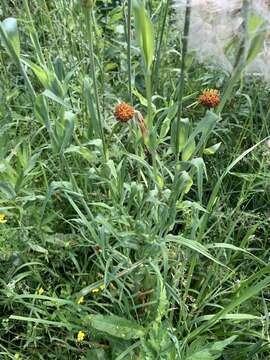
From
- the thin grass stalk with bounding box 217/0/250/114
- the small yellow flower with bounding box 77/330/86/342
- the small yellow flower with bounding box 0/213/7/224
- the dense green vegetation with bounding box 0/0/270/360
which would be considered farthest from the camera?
the small yellow flower with bounding box 0/213/7/224

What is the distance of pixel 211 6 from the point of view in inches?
42.4

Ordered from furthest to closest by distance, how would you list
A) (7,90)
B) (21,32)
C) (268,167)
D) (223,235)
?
(21,32) < (7,90) < (268,167) < (223,235)

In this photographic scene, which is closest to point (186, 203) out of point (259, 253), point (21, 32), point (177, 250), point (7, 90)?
point (177, 250)

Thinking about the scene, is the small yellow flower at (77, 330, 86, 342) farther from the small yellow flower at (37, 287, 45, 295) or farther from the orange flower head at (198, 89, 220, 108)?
the orange flower head at (198, 89, 220, 108)

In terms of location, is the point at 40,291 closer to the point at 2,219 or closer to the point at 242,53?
the point at 2,219

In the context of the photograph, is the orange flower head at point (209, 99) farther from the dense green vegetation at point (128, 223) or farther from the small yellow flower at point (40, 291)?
the small yellow flower at point (40, 291)

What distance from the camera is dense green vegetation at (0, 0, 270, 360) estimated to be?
1.26 meters

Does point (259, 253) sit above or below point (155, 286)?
below

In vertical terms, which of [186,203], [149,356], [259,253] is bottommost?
[259,253]

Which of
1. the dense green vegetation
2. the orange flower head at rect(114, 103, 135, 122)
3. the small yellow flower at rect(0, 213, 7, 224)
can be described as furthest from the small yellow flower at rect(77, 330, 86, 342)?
the orange flower head at rect(114, 103, 135, 122)

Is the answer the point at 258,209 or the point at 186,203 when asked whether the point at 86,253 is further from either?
the point at 258,209

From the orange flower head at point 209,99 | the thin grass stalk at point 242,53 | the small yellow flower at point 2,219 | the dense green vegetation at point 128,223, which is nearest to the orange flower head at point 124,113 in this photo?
the dense green vegetation at point 128,223

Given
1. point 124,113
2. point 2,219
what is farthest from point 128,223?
point 2,219

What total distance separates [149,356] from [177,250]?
0.95 ft
